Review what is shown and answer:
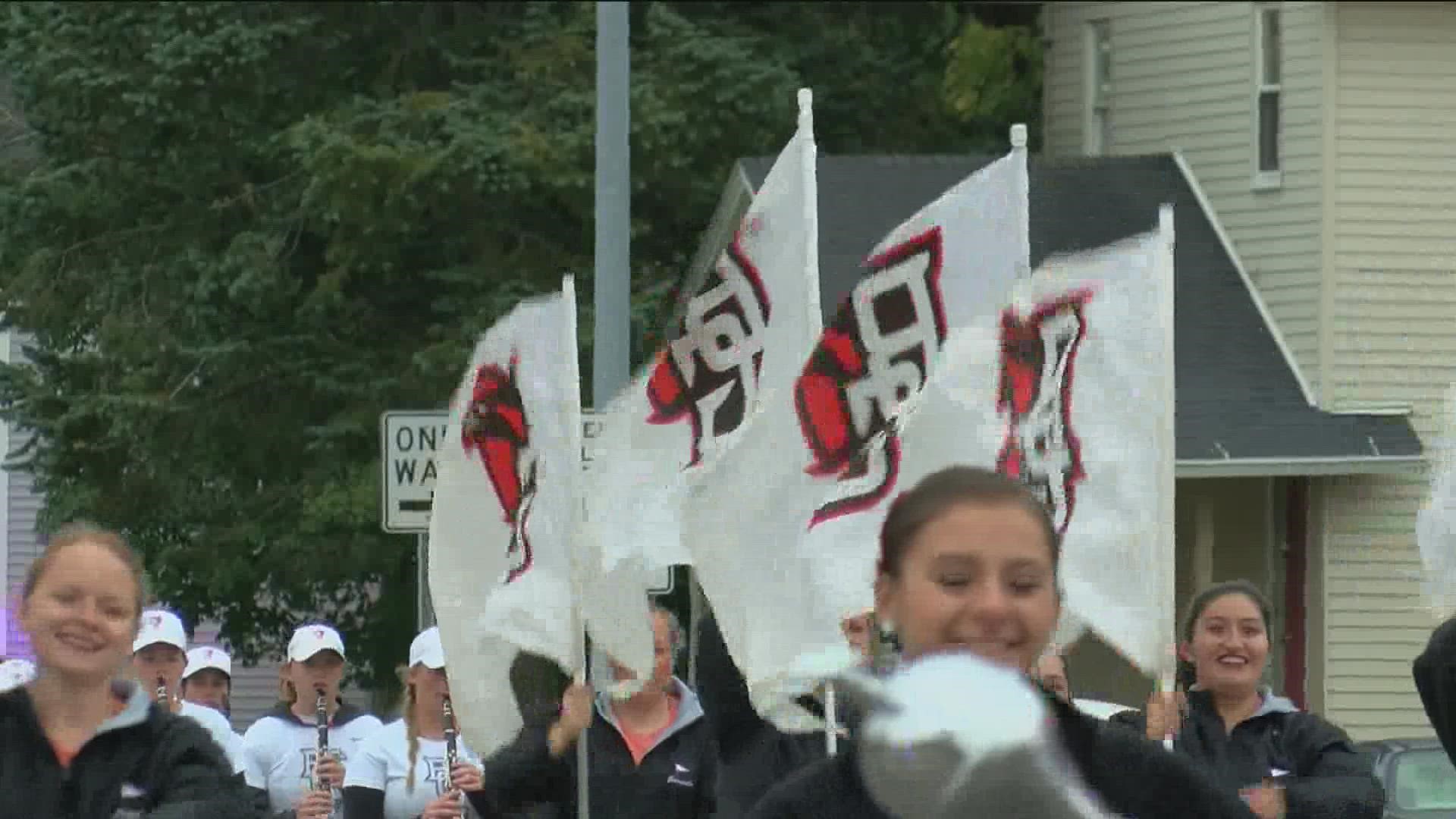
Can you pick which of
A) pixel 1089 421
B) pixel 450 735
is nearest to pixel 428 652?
pixel 450 735

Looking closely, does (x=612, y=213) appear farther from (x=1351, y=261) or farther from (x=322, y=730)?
(x=1351, y=261)

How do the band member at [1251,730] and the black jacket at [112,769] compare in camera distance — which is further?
the band member at [1251,730]

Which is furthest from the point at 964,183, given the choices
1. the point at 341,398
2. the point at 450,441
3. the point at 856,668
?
the point at 341,398

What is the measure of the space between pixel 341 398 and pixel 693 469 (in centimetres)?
1724

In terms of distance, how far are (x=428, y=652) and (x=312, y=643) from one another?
2.24 meters

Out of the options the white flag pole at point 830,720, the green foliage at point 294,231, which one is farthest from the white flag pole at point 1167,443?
the green foliage at point 294,231

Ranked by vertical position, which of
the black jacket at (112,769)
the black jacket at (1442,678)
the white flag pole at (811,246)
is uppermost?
the white flag pole at (811,246)

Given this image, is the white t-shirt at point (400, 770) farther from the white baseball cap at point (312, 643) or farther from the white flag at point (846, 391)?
the white baseball cap at point (312, 643)

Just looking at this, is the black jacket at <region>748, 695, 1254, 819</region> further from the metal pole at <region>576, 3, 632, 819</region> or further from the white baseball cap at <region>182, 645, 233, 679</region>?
the metal pole at <region>576, 3, 632, 819</region>

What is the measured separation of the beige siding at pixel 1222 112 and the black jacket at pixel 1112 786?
25382 millimetres

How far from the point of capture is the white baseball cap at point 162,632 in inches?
553

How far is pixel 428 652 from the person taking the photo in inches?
462

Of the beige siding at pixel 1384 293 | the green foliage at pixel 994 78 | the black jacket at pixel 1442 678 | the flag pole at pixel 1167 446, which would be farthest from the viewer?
the green foliage at pixel 994 78

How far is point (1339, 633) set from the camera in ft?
95.9
